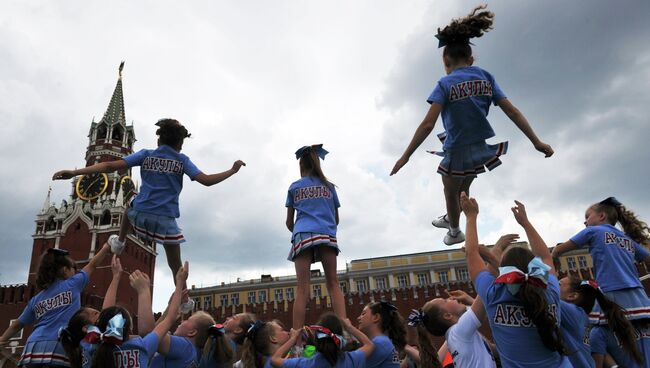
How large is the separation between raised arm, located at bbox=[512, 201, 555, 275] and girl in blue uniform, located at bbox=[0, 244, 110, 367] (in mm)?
4368

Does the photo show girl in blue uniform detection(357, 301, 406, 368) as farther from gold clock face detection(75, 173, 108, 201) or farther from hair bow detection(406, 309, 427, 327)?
gold clock face detection(75, 173, 108, 201)

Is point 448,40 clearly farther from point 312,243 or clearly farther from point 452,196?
point 312,243

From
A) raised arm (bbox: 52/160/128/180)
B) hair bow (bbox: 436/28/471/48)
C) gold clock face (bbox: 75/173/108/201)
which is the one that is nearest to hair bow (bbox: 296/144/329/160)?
hair bow (bbox: 436/28/471/48)

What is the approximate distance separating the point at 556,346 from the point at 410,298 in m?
31.5

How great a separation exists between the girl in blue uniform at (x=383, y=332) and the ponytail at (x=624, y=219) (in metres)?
2.81

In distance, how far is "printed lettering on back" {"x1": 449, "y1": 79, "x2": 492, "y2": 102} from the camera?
15.2ft

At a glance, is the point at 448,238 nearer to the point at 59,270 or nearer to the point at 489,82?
the point at 489,82

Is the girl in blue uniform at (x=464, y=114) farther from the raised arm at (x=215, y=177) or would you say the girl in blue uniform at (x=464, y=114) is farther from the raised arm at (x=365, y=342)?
the raised arm at (x=215, y=177)

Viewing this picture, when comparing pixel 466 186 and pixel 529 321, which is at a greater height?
pixel 466 186

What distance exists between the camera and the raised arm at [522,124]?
4555mm

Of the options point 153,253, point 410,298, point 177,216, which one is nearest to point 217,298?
point 153,253

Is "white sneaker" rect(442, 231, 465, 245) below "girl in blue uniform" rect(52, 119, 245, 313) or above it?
below

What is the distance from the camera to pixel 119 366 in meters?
3.40

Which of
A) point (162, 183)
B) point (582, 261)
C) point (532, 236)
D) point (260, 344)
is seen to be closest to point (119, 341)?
point (260, 344)
